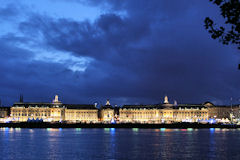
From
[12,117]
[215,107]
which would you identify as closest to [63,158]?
[12,117]

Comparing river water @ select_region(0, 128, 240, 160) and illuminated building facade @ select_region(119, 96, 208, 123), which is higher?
illuminated building facade @ select_region(119, 96, 208, 123)

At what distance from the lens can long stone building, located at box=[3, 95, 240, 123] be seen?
184 meters

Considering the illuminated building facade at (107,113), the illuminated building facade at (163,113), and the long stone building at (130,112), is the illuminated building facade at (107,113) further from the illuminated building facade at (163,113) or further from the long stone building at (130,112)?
the illuminated building facade at (163,113)

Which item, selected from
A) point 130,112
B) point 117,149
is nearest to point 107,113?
point 130,112

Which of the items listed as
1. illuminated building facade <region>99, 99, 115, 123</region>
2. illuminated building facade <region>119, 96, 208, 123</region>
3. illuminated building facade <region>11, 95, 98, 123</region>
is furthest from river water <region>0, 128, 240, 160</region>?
illuminated building facade <region>99, 99, 115, 123</region>

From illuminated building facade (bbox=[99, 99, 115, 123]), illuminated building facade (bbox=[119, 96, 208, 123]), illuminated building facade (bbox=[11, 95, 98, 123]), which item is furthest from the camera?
illuminated building facade (bbox=[99, 99, 115, 123])

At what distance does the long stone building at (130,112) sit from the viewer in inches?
7254

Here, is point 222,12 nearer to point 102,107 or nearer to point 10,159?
point 10,159

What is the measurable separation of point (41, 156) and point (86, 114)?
156 m

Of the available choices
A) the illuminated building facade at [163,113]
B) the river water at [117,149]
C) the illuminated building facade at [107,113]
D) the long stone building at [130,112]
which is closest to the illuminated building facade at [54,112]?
Result: the long stone building at [130,112]

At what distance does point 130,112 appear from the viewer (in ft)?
628

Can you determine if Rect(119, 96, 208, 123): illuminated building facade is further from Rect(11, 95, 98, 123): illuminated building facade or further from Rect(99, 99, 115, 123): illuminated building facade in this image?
Rect(11, 95, 98, 123): illuminated building facade

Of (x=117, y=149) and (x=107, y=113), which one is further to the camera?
(x=107, y=113)

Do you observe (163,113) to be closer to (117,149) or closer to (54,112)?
(54,112)
